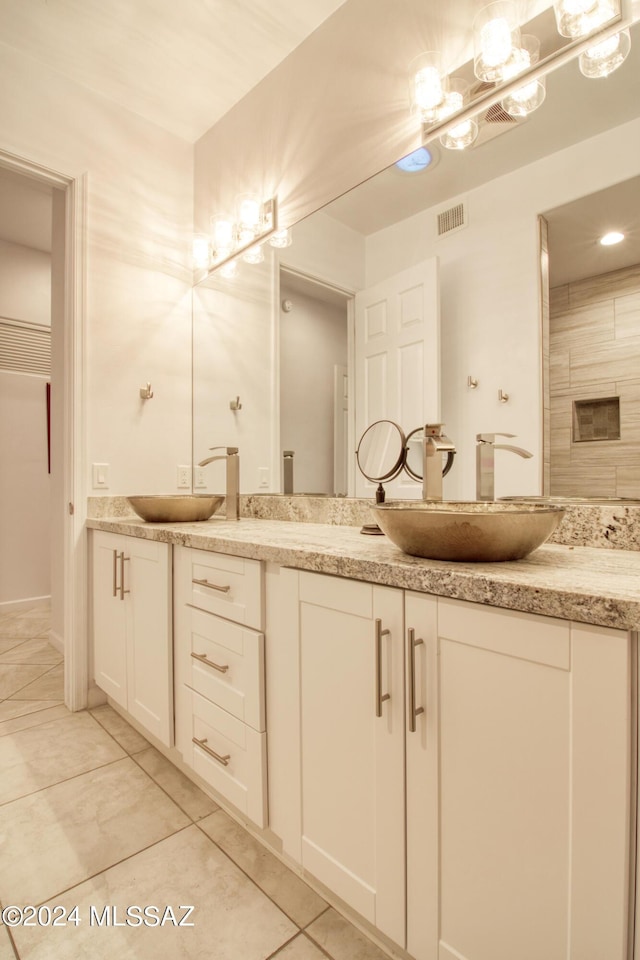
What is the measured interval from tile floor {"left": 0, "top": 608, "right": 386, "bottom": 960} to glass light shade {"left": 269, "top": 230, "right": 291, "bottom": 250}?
2.03 meters

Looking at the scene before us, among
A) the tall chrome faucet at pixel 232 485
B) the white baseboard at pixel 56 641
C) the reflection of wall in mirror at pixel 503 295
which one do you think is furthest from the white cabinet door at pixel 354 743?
the white baseboard at pixel 56 641

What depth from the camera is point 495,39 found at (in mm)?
1370

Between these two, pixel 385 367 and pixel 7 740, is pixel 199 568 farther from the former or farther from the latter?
pixel 7 740

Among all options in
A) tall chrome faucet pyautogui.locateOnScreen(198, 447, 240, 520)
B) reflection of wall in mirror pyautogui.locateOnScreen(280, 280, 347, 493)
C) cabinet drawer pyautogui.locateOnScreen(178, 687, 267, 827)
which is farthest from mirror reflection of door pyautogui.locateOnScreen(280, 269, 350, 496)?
cabinet drawer pyautogui.locateOnScreen(178, 687, 267, 827)

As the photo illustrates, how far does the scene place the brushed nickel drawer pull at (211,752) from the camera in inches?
50.4

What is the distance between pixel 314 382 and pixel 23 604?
10.0ft

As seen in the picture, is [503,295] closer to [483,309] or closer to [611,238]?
[483,309]

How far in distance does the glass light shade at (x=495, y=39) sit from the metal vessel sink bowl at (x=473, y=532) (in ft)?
4.29

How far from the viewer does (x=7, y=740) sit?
6.03ft

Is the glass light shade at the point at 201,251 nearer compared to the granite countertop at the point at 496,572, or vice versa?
the granite countertop at the point at 496,572

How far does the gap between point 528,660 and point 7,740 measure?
1.99 m

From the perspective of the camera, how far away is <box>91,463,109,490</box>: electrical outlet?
2.15m

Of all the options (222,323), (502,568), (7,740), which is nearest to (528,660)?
(502,568)

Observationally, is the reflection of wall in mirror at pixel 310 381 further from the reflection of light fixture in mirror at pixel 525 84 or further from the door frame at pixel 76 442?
the door frame at pixel 76 442
